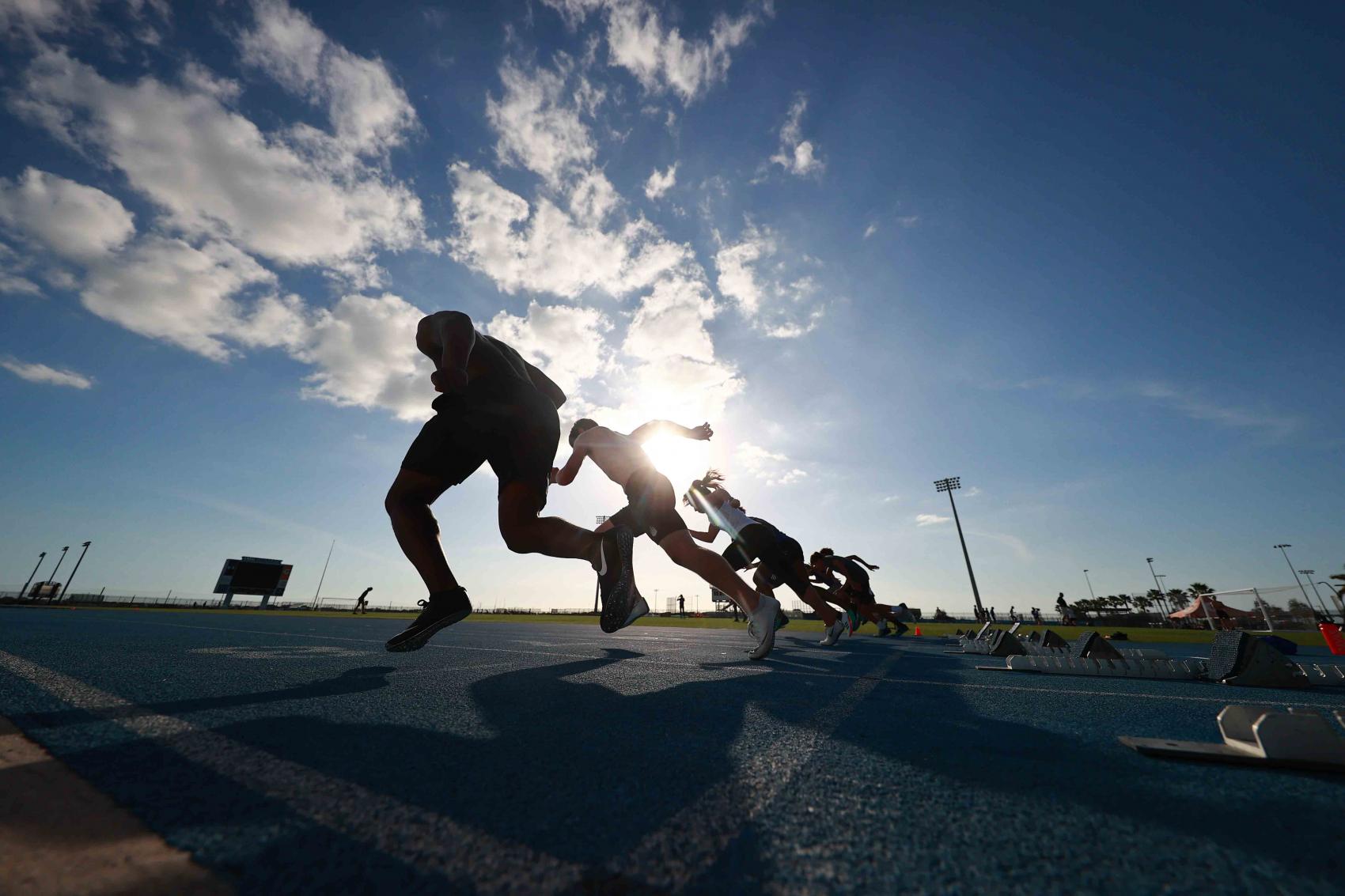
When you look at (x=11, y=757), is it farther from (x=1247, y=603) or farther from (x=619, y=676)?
(x=1247, y=603)

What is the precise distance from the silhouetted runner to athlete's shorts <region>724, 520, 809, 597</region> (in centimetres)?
419

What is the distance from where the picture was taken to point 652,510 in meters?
4.41

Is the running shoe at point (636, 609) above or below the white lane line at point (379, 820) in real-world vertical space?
above

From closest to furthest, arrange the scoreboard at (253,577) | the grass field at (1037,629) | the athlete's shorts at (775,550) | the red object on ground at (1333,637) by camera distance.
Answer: the red object on ground at (1333,637)
the athlete's shorts at (775,550)
the grass field at (1037,629)
the scoreboard at (253,577)

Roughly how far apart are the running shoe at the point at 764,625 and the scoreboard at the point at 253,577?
67.6 meters

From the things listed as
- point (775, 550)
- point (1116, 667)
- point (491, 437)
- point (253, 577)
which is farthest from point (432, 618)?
point (253, 577)

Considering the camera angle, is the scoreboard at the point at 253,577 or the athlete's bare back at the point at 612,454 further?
the scoreboard at the point at 253,577

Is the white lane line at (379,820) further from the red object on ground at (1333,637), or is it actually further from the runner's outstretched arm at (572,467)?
the red object on ground at (1333,637)

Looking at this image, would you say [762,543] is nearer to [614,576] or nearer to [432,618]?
[614,576]

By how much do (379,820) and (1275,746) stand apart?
6.86 ft

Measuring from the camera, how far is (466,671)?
118 inches

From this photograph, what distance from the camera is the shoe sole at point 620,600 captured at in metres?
3.95

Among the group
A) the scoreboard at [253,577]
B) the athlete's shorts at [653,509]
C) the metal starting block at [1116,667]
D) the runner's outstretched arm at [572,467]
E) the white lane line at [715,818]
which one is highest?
the scoreboard at [253,577]

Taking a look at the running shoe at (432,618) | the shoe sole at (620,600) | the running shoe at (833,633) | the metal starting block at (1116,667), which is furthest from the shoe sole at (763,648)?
the running shoe at (833,633)
